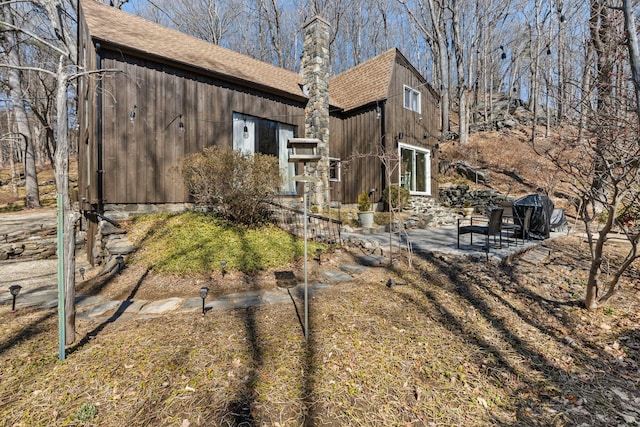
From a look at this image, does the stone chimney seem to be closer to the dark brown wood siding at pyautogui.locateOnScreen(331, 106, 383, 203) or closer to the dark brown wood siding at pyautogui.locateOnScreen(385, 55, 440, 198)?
the dark brown wood siding at pyautogui.locateOnScreen(331, 106, 383, 203)

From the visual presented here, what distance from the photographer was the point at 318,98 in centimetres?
1041

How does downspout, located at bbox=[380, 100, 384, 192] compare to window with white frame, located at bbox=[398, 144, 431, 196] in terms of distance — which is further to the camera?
window with white frame, located at bbox=[398, 144, 431, 196]

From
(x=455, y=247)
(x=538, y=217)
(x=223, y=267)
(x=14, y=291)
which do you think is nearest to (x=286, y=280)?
(x=223, y=267)

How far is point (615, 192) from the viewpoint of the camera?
3.28m

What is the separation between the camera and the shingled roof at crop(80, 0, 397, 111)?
7.34 meters

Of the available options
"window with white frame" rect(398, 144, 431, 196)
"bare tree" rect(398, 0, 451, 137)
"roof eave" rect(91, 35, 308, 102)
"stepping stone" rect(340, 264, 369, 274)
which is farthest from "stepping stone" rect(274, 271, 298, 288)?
"bare tree" rect(398, 0, 451, 137)

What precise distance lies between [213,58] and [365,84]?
6.23 m

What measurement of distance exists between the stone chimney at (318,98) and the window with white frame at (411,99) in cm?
402

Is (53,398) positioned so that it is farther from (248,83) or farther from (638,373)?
(248,83)

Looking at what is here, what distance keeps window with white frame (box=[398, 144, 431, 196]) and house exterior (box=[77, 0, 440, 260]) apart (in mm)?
49

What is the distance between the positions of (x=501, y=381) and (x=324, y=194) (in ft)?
27.3

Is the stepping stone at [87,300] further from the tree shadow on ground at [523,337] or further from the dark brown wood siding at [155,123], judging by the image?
the tree shadow on ground at [523,337]

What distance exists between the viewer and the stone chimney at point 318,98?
34.0ft

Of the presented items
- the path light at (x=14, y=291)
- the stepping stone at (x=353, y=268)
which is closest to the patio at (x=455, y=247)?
the stepping stone at (x=353, y=268)
